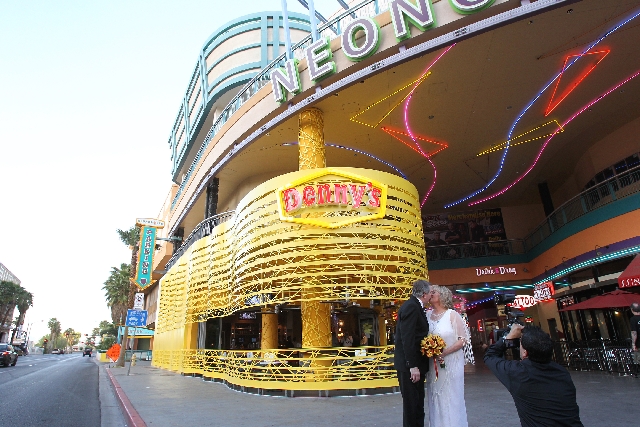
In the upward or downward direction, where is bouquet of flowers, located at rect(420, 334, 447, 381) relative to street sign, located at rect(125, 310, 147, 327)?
downward

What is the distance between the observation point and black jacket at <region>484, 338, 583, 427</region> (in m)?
2.40

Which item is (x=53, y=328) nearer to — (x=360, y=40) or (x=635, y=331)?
(x=360, y=40)

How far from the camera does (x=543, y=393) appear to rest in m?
2.46

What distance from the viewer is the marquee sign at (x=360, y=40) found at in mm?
11281

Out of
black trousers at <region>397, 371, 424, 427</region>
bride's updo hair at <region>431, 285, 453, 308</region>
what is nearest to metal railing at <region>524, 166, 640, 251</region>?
bride's updo hair at <region>431, 285, 453, 308</region>

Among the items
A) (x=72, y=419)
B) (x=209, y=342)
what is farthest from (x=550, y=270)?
(x=72, y=419)

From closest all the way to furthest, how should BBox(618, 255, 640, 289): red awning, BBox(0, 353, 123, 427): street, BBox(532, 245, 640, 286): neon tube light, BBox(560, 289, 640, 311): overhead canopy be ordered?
BBox(0, 353, 123, 427): street → BBox(618, 255, 640, 289): red awning → BBox(560, 289, 640, 311): overhead canopy → BBox(532, 245, 640, 286): neon tube light

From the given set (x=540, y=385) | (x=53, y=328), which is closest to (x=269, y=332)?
(x=540, y=385)

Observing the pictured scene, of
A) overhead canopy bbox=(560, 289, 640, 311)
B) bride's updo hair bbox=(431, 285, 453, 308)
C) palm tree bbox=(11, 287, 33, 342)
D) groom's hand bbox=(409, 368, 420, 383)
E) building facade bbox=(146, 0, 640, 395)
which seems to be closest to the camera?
groom's hand bbox=(409, 368, 420, 383)

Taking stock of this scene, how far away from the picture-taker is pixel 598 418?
18.6 ft

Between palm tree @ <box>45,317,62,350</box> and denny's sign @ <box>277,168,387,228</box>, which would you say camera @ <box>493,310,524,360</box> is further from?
palm tree @ <box>45,317,62,350</box>

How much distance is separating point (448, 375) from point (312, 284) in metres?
6.44

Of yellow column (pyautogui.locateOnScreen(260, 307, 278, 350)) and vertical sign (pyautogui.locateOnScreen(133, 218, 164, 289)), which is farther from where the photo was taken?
vertical sign (pyautogui.locateOnScreen(133, 218, 164, 289))

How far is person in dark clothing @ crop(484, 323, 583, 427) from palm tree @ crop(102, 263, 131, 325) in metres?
54.8
